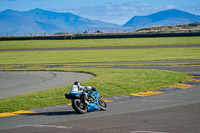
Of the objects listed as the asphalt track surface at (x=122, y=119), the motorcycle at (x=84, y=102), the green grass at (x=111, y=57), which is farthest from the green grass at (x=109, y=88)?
the green grass at (x=111, y=57)

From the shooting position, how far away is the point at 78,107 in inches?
538

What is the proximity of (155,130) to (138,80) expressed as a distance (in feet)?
42.7

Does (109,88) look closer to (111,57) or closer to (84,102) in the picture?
(84,102)

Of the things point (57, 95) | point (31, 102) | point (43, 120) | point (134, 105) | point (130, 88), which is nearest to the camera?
point (43, 120)

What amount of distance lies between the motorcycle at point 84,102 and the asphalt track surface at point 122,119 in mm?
223

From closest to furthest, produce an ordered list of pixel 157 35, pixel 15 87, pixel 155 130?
pixel 155 130 → pixel 15 87 → pixel 157 35

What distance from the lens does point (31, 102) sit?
17047 millimetres

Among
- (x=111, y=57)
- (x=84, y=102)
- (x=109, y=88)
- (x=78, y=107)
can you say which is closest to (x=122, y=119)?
(x=84, y=102)

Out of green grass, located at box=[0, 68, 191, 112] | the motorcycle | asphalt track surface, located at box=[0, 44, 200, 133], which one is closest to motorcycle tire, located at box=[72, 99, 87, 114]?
the motorcycle

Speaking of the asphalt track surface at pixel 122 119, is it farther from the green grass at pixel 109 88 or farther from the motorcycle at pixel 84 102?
the green grass at pixel 109 88

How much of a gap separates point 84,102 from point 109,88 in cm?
707

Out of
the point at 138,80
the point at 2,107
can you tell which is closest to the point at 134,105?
the point at 2,107

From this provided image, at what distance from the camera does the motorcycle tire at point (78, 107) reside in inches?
532

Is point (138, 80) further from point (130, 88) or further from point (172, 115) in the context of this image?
point (172, 115)
